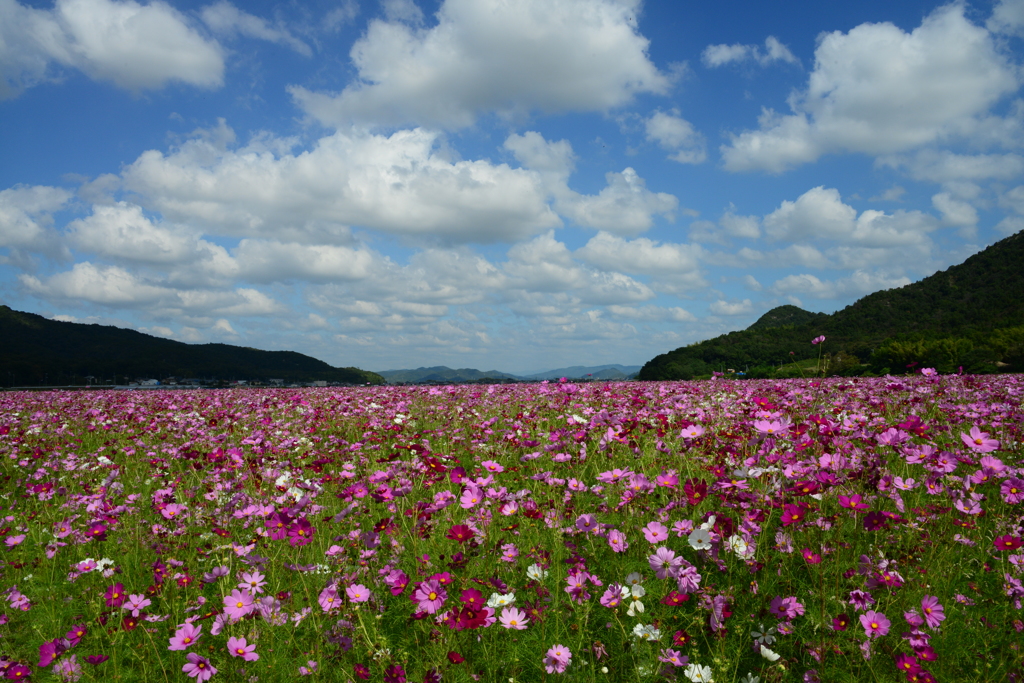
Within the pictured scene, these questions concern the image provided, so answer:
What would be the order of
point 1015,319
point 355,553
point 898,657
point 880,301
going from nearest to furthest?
point 898,657 < point 355,553 < point 1015,319 < point 880,301

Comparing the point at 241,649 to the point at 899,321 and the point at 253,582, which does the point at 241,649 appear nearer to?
the point at 253,582

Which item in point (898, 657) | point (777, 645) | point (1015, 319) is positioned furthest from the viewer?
point (1015, 319)

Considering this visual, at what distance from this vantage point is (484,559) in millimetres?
3250

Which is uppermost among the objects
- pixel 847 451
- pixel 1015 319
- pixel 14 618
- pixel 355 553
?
pixel 1015 319

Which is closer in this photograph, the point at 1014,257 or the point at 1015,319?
the point at 1015,319

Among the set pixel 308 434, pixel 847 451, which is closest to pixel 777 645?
pixel 847 451

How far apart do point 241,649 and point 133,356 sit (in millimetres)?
92931

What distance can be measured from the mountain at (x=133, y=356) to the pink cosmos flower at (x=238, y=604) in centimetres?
6993

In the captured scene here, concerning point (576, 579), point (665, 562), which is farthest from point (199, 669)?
point (665, 562)

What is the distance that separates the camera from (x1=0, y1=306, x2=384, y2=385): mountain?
63.5 metres

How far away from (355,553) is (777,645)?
2438 millimetres

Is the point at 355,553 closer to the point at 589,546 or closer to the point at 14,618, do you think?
the point at 589,546

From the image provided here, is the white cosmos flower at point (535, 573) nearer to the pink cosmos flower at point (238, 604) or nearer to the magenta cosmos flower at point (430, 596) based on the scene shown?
the magenta cosmos flower at point (430, 596)

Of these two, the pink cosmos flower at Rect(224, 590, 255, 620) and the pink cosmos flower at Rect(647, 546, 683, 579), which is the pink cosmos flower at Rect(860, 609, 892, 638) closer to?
the pink cosmos flower at Rect(647, 546, 683, 579)
